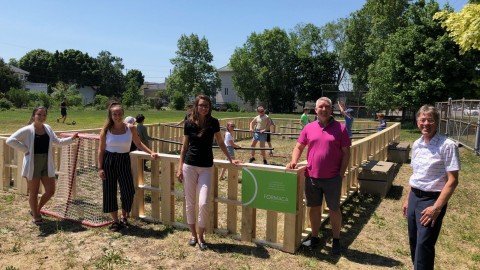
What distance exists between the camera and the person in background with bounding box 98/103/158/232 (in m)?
4.95

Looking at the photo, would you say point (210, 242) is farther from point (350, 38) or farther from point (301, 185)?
point (350, 38)

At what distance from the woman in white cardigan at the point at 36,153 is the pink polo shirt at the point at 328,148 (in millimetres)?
3630

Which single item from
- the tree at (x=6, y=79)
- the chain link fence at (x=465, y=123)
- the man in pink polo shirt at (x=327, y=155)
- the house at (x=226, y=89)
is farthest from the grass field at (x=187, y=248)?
the house at (x=226, y=89)

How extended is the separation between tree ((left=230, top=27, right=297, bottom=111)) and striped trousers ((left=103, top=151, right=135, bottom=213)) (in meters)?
54.0

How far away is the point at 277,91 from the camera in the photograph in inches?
2328

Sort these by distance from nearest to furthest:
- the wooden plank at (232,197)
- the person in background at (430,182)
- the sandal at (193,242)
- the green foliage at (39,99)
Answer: the person in background at (430,182), the sandal at (193,242), the wooden plank at (232,197), the green foliage at (39,99)

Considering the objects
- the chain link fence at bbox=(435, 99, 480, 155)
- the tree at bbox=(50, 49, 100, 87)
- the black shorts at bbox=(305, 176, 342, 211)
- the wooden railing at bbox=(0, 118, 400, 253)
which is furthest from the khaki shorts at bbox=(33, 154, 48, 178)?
the tree at bbox=(50, 49, 100, 87)

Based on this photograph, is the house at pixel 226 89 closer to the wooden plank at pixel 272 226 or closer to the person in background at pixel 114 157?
the person in background at pixel 114 157

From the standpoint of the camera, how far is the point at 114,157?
4.98 meters

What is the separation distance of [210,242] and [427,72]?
24.1 m

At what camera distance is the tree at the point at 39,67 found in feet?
Result: 265

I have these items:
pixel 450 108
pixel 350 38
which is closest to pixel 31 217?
pixel 450 108

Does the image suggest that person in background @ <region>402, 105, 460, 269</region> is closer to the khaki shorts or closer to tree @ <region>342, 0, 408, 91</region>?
the khaki shorts

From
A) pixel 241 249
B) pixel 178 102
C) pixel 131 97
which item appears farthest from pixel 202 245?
pixel 178 102
